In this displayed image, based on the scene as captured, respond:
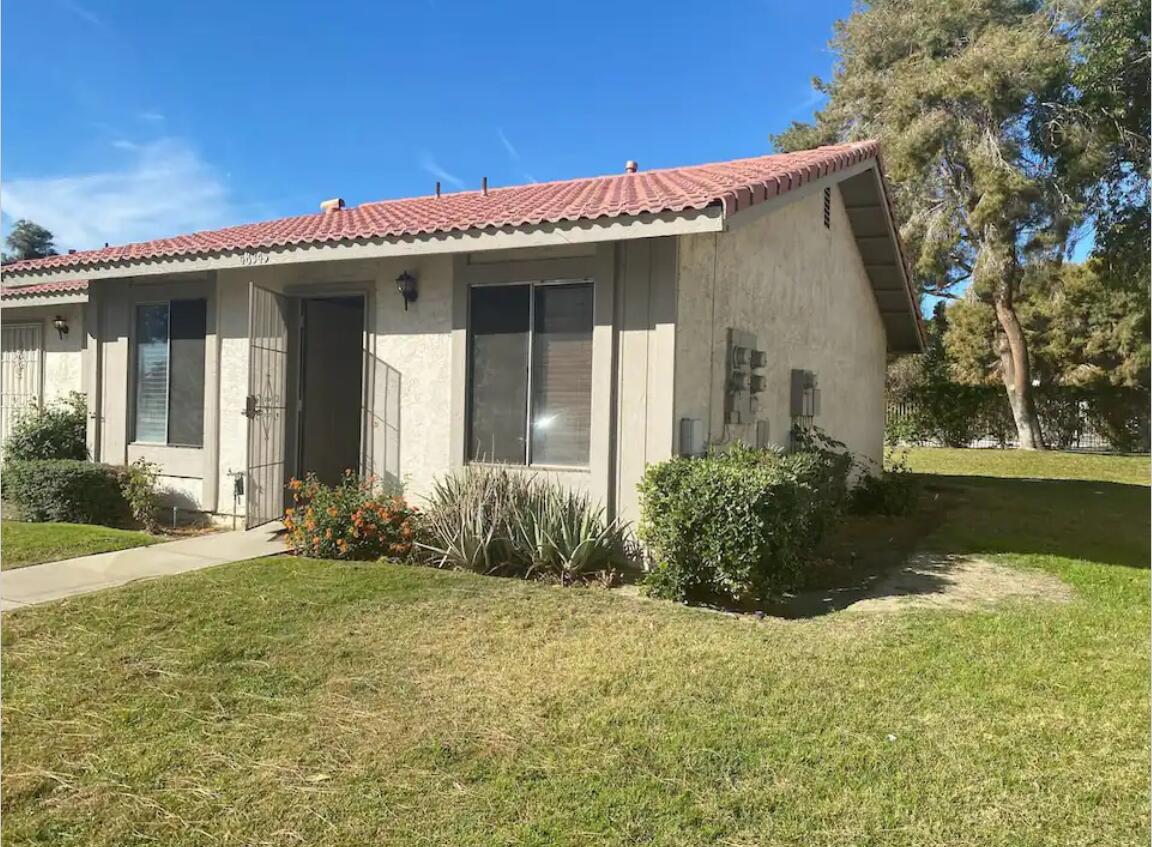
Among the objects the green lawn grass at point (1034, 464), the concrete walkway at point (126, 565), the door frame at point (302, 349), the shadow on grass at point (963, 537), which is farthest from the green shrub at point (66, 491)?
the green lawn grass at point (1034, 464)

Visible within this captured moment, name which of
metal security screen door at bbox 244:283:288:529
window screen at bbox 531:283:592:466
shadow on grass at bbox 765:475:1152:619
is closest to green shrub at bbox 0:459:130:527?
metal security screen door at bbox 244:283:288:529

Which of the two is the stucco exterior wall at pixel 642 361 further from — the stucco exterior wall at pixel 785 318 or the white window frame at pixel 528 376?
the white window frame at pixel 528 376

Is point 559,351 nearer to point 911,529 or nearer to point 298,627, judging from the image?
point 298,627

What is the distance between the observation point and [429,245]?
7.17 m

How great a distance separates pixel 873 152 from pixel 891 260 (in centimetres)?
269

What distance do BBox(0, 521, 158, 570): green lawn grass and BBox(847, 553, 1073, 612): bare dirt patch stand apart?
6.82 metres

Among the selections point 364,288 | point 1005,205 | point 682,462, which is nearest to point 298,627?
point 682,462

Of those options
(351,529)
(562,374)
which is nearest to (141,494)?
(351,529)

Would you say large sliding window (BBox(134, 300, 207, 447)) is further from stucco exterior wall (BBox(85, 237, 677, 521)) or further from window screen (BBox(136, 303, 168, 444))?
stucco exterior wall (BBox(85, 237, 677, 521))

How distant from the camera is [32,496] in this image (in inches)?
350

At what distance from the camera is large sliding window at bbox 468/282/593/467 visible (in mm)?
7242

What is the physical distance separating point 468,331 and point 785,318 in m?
4.18

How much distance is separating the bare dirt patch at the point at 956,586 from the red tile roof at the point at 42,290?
1029cm

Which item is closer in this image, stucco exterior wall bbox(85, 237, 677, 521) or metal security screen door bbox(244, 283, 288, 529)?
stucco exterior wall bbox(85, 237, 677, 521)
